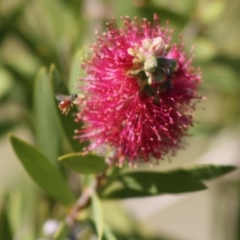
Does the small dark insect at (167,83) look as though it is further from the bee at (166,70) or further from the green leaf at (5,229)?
the green leaf at (5,229)

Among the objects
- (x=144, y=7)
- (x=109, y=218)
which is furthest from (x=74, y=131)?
(x=109, y=218)

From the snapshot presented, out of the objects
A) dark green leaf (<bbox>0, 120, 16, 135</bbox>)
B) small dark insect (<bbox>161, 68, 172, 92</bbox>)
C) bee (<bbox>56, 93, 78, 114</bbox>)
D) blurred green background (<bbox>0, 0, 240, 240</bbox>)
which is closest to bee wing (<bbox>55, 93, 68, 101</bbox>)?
bee (<bbox>56, 93, 78, 114</bbox>)

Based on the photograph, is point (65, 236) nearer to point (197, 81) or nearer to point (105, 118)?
point (105, 118)

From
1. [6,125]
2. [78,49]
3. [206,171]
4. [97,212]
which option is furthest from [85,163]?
[6,125]

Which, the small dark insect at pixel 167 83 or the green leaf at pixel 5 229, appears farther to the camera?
the green leaf at pixel 5 229

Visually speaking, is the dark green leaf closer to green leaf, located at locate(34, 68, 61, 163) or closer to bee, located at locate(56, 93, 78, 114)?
green leaf, located at locate(34, 68, 61, 163)

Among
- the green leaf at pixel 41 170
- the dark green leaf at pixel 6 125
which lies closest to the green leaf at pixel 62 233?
the green leaf at pixel 41 170

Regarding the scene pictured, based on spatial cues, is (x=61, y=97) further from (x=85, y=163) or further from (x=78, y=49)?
(x=78, y=49)
